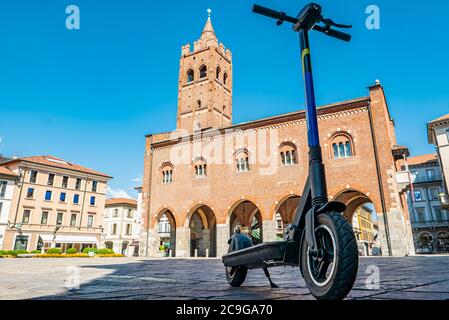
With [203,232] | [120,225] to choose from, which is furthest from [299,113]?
[120,225]

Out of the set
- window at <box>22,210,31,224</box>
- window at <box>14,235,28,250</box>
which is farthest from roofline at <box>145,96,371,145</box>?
window at <box>14,235,28,250</box>

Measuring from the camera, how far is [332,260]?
267cm

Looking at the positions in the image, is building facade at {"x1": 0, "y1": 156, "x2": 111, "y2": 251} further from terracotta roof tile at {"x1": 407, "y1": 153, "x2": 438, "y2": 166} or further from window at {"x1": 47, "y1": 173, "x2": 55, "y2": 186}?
terracotta roof tile at {"x1": 407, "y1": 153, "x2": 438, "y2": 166}

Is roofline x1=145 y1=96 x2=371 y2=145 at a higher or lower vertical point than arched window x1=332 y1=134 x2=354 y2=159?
higher

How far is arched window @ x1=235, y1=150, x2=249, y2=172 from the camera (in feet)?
A: 79.7

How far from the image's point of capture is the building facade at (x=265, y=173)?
787 inches

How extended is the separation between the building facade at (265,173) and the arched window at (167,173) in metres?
0.09

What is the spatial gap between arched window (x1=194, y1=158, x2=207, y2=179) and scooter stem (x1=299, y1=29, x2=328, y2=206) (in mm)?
22544

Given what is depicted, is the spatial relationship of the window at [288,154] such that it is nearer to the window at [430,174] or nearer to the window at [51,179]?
the window at [51,179]

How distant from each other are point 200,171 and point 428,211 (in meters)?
42.4

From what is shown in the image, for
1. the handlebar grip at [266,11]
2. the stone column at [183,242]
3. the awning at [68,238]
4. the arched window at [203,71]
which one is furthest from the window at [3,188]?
the handlebar grip at [266,11]
